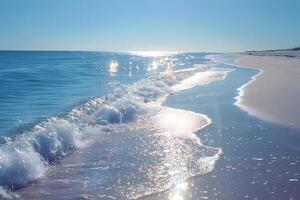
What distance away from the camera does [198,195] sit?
6.68m

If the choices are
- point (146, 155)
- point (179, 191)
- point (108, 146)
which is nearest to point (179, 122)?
point (108, 146)

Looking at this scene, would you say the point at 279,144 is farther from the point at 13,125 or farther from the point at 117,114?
the point at 13,125

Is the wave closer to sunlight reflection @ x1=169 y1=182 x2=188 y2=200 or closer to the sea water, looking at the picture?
the sea water

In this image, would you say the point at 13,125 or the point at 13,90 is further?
the point at 13,90

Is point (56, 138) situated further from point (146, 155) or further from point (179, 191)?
point (179, 191)

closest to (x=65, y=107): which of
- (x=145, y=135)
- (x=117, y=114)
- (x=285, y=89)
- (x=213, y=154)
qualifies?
(x=117, y=114)

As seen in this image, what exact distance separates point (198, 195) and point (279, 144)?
3.71m

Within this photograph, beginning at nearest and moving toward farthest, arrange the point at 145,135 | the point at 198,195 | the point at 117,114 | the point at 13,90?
the point at 198,195
the point at 145,135
the point at 117,114
the point at 13,90

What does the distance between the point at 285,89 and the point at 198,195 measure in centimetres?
1479

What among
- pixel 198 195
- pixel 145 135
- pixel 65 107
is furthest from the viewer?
pixel 65 107

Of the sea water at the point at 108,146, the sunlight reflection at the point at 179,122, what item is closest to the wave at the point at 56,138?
the sea water at the point at 108,146

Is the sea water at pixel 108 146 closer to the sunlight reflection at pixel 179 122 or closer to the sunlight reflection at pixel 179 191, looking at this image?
the sunlight reflection at pixel 179 122

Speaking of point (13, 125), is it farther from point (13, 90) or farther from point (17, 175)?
point (13, 90)

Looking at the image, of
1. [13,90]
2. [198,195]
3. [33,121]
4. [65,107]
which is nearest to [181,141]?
[198,195]
